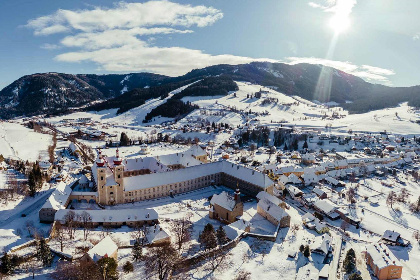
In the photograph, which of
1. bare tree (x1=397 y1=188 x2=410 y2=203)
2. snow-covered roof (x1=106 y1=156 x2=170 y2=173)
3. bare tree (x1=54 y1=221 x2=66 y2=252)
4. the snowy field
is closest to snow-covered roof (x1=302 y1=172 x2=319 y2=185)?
bare tree (x1=397 y1=188 x2=410 y2=203)

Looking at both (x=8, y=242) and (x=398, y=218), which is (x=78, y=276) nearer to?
(x=8, y=242)

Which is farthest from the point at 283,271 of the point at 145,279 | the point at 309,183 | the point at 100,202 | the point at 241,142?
the point at 241,142

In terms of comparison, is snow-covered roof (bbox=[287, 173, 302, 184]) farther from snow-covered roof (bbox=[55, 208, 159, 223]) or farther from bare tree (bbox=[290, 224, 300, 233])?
snow-covered roof (bbox=[55, 208, 159, 223])

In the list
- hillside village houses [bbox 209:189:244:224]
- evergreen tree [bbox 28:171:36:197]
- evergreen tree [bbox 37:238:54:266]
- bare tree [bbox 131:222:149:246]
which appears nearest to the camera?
evergreen tree [bbox 37:238:54:266]

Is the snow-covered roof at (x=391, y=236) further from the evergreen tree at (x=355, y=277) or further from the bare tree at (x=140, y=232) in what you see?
the bare tree at (x=140, y=232)

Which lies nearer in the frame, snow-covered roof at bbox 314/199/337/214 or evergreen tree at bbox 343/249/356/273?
evergreen tree at bbox 343/249/356/273

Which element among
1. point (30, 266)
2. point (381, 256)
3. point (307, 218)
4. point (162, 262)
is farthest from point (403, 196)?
point (30, 266)

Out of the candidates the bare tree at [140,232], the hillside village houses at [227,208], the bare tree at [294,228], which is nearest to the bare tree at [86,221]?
the bare tree at [140,232]
